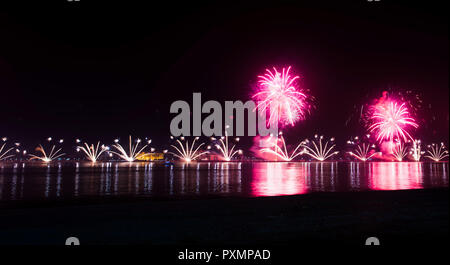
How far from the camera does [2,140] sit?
181625mm

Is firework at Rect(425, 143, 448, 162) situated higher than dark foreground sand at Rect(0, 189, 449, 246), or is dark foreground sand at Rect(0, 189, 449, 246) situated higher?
firework at Rect(425, 143, 448, 162)

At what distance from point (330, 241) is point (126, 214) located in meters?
6.06

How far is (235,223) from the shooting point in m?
8.92

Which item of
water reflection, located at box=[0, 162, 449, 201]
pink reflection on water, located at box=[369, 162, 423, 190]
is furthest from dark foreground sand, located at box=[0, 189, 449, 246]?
pink reflection on water, located at box=[369, 162, 423, 190]

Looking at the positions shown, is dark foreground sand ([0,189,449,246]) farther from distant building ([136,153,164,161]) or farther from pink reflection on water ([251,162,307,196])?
distant building ([136,153,164,161])

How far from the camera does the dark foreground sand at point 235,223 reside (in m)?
7.47

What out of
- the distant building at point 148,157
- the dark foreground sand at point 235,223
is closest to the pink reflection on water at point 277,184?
the dark foreground sand at point 235,223

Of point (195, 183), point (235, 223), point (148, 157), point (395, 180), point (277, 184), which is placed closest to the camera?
point (235, 223)

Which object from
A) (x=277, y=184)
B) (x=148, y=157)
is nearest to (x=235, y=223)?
(x=277, y=184)

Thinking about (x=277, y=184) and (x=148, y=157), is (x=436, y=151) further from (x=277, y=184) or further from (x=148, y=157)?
(x=277, y=184)

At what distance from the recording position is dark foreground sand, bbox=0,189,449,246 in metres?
7.47

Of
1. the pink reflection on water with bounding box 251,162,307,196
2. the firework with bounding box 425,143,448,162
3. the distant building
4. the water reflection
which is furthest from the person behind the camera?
the firework with bounding box 425,143,448,162

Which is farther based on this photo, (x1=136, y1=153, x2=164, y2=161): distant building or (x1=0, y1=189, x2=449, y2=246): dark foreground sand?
(x1=136, y1=153, x2=164, y2=161): distant building
